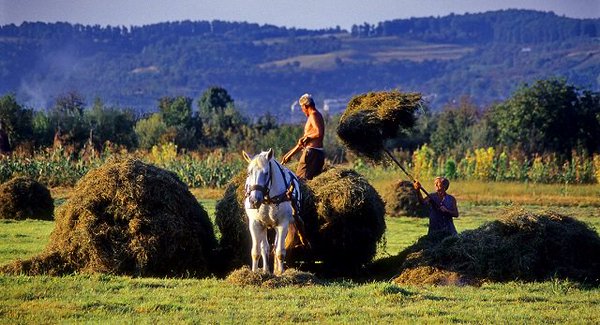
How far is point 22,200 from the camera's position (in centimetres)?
2478

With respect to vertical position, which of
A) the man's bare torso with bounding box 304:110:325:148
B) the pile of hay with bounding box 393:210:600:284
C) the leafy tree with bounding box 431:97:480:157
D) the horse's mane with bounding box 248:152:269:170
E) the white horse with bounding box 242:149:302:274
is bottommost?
the leafy tree with bounding box 431:97:480:157

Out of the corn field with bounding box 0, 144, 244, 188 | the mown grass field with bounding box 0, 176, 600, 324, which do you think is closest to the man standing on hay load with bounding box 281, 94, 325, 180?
the mown grass field with bounding box 0, 176, 600, 324

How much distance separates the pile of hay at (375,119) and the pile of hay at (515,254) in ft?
8.13

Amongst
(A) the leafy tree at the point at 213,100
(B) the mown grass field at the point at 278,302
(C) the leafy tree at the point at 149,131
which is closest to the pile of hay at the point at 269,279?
(B) the mown grass field at the point at 278,302

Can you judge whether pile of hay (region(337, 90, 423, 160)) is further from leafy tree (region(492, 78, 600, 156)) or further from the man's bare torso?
leafy tree (region(492, 78, 600, 156))

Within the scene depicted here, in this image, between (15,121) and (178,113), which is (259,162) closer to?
(15,121)

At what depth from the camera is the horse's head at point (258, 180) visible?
14586mm

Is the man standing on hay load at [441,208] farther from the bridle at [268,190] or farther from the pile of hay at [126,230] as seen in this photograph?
the pile of hay at [126,230]

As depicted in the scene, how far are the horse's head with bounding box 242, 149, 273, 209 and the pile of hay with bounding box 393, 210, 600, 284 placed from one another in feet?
9.01

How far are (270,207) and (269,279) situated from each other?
1.39 meters

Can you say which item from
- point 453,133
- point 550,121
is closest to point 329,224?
point 550,121

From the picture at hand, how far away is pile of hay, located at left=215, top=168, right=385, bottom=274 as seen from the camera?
16.7 meters

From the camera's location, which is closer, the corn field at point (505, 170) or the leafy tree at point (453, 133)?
the corn field at point (505, 170)

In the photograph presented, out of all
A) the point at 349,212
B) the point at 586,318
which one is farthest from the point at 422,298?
the point at 349,212
